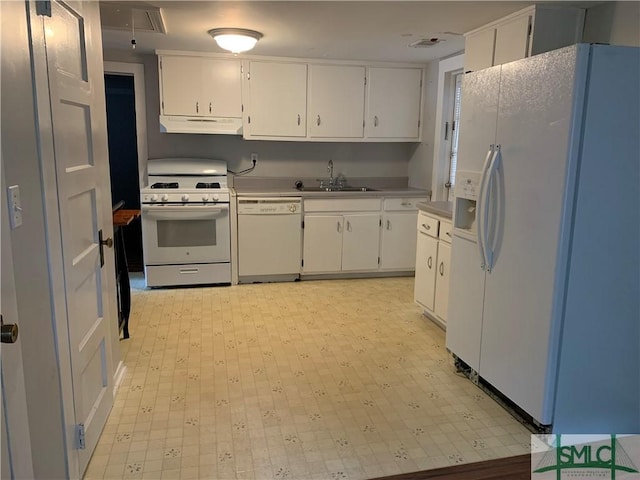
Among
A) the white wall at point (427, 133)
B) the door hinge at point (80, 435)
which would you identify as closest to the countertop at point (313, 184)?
the white wall at point (427, 133)

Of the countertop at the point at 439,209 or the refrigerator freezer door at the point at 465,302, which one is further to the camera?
the countertop at the point at 439,209

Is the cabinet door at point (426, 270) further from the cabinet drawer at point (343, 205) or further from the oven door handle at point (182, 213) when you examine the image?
the oven door handle at point (182, 213)

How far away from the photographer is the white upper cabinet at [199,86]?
174 inches

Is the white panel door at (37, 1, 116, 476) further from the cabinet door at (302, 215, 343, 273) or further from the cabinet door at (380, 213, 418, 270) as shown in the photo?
the cabinet door at (380, 213, 418, 270)

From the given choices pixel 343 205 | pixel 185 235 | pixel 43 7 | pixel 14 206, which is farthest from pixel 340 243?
pixel 14 206

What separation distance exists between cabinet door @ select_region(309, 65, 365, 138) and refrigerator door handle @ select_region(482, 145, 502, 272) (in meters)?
2.61

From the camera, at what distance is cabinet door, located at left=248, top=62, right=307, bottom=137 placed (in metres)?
4.60

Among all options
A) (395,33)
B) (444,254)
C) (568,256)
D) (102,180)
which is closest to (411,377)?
(444,254)

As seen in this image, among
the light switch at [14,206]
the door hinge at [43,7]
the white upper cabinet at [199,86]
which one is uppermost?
the white upper cabinet at [199,86]

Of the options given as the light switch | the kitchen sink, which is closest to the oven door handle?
the kitchen sink

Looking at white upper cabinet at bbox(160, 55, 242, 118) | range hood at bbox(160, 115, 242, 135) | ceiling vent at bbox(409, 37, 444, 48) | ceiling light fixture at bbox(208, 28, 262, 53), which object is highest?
ceiling vent at bbox(409, 37, 444, 48)

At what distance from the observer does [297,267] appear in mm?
4738

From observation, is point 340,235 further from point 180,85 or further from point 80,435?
point 80,435

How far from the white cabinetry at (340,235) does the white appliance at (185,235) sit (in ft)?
2.56
